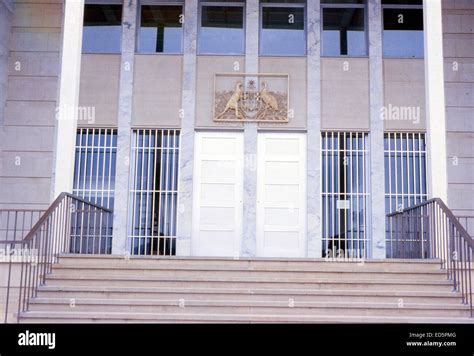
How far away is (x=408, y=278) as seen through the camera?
757 cm

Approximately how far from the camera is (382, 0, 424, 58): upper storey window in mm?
Answer: 11414

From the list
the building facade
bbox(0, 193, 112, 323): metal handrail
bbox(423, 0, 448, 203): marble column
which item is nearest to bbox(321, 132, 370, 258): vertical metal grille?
the building facade

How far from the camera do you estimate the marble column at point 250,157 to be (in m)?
10.9

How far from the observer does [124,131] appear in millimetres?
11117

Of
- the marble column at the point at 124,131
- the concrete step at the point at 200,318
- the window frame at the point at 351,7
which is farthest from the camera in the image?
the window frame at the point at 351,7

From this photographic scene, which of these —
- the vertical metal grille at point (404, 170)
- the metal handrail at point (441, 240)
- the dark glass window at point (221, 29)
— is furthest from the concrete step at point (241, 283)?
the dark glass window at point (221, 29)

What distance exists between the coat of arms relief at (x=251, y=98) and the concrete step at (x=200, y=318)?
5040 millimetres

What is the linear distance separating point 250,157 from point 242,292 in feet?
14.0

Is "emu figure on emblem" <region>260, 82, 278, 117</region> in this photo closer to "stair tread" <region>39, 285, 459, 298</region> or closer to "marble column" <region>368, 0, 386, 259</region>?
"marble column" <region>368, 0, 386, 259</region>

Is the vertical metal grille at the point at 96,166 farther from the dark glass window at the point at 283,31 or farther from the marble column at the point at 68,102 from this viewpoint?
the dark glass window at the point at 283,31

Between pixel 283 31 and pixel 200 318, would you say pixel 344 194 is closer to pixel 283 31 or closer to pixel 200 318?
pixel 283 31

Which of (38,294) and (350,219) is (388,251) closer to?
(350,219)

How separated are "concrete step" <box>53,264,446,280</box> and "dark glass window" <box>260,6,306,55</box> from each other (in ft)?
16.5
